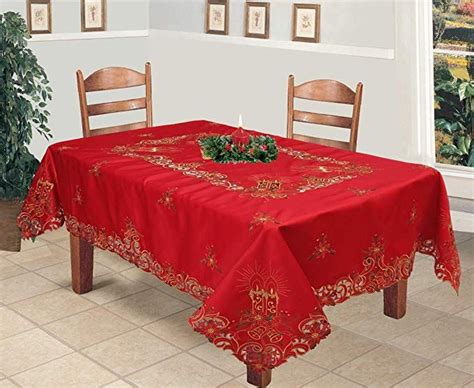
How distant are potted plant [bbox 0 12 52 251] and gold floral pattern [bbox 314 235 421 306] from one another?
211cm

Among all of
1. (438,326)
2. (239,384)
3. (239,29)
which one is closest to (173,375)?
(239,384)

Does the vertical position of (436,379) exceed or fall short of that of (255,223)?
it falls short

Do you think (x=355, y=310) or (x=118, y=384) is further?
(x=355, y=310)

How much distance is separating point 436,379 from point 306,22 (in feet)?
8.64

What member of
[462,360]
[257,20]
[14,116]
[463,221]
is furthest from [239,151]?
[257,20]

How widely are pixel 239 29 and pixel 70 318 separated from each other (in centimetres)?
257

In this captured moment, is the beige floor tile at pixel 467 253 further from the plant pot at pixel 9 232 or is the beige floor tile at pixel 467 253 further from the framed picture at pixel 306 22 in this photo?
the plant pot at pixel 9 232

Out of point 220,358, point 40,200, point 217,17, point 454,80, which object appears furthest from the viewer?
point 217,17

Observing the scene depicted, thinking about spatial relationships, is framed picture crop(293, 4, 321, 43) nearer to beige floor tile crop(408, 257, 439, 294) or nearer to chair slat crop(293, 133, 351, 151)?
chair slat crop(293, 133, 351, 151)

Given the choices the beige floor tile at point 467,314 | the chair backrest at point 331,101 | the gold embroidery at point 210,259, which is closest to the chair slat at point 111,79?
the chair backrest at point 331,101

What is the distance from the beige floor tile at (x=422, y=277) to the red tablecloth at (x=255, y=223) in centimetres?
72

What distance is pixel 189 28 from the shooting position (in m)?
5.80

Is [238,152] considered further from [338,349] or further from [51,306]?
[51,306]

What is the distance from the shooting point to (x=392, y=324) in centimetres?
361
